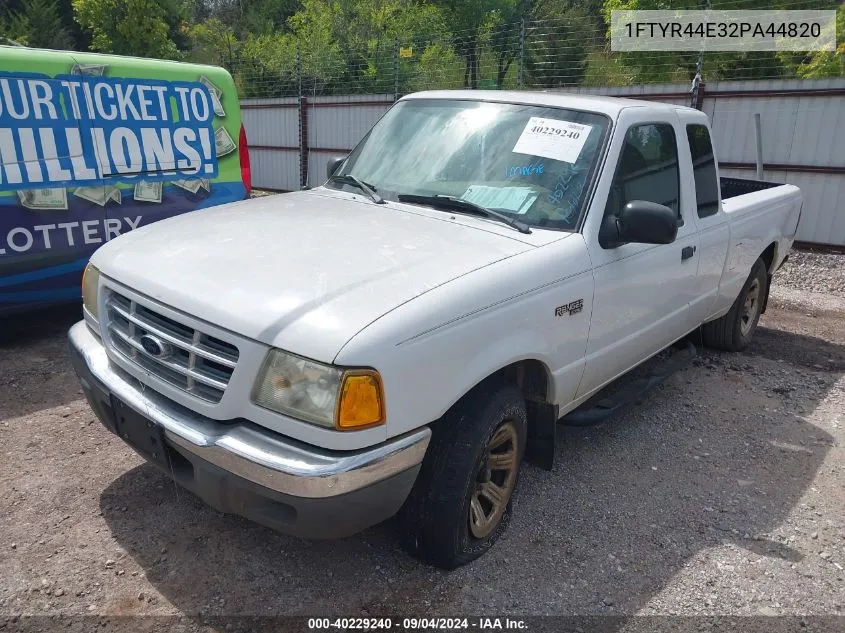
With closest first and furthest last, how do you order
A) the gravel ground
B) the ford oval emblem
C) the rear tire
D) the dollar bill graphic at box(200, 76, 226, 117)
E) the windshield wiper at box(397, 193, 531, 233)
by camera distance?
1. the ford oval emblem
2. the gravel ground
3. the windshield wiper at box(397, 193, 531, 233)
4. the rear tire
5. the dollar bill graphic at box(200, 76, 226, 117)

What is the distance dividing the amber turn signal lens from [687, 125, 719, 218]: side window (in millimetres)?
2832

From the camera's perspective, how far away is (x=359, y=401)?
219 cm

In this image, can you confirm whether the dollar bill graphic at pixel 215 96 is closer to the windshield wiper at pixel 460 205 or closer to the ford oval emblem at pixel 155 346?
the windshield wiper at pixel 460 205

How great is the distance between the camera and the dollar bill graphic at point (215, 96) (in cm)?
575

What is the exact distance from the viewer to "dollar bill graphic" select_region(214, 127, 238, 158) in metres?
5.87

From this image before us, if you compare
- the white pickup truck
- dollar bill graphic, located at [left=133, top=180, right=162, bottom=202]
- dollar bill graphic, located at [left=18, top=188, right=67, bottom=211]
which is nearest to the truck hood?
the white pickup truck

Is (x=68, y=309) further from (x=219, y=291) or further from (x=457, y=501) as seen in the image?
(x=457, y=501)

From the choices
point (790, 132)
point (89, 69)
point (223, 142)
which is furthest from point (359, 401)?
point (790, 132)

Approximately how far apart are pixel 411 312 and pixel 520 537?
4.70ft

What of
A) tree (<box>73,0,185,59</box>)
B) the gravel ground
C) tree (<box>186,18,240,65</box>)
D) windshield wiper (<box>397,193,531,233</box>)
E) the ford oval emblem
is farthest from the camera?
tree (<box>186,18,240,65</box>)

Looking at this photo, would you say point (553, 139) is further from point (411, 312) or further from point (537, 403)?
point (411, 312)

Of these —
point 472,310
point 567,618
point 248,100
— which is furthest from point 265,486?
point 248,100

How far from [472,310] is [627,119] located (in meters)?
1.69

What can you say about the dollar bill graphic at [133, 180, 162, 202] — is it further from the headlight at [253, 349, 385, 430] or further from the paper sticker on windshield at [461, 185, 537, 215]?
the headlight at [253, 349, 385, 430]
